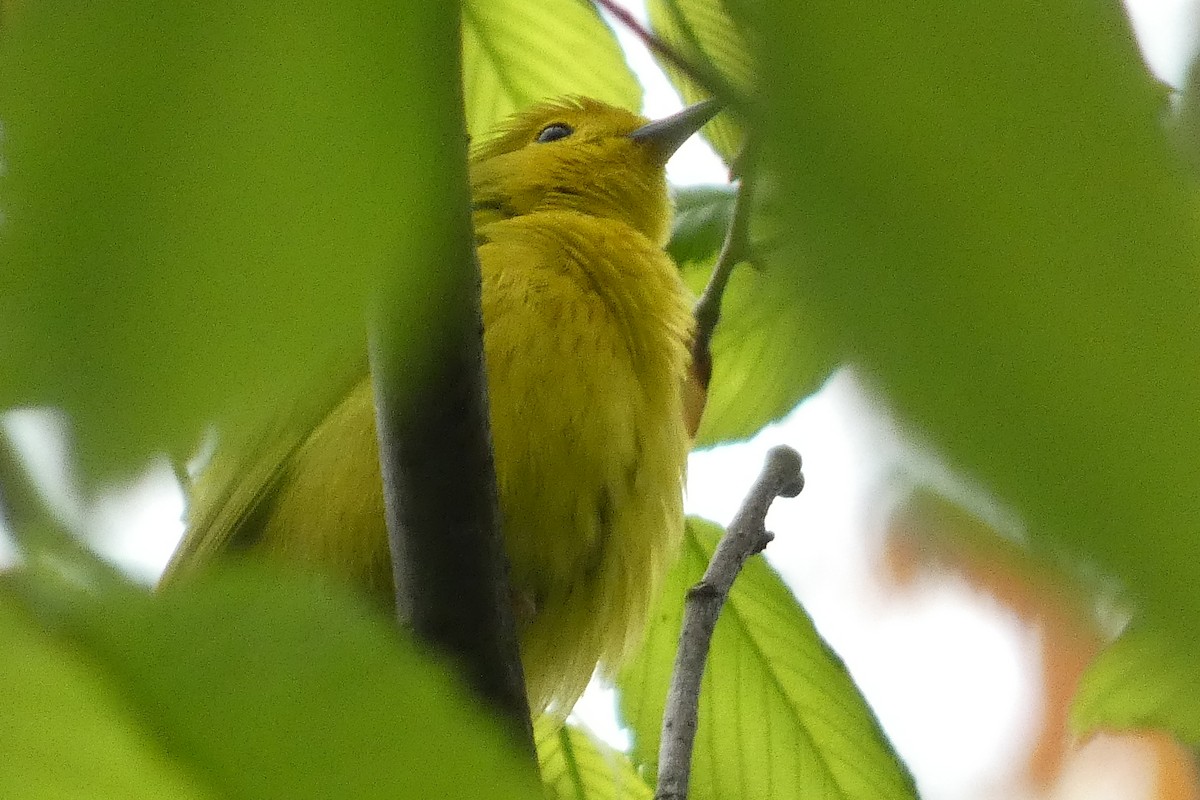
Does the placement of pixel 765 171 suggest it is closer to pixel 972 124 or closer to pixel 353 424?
pixel 972 124

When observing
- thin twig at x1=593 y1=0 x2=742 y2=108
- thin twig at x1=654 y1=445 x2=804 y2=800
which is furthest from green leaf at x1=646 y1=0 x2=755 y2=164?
thin twig at x1=654 y1=445 x2=804 y2=800

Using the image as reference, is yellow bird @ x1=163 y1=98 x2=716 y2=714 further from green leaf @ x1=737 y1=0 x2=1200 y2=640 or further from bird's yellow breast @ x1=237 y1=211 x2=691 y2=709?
green leaf @ x1=737 y1=0 x2=1200 y2=640

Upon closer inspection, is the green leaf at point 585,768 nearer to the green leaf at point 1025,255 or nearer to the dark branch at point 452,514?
the dark branch at point 452,514

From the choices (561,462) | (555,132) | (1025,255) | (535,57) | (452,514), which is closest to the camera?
(1025,255)

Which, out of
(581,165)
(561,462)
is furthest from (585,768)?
(581,165)

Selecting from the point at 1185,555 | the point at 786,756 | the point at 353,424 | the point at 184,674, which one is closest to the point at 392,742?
Result: the point at 184,674

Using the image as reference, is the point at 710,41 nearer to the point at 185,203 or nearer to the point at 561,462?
the point at 185,203
